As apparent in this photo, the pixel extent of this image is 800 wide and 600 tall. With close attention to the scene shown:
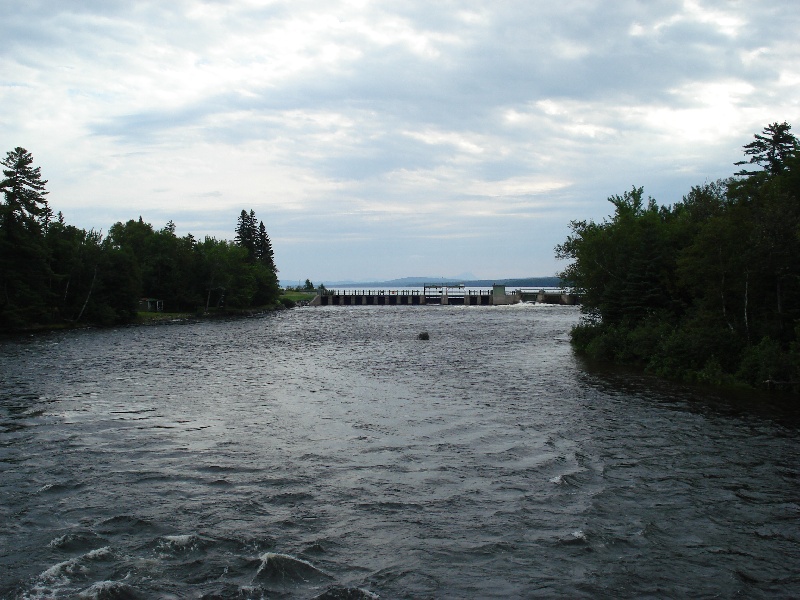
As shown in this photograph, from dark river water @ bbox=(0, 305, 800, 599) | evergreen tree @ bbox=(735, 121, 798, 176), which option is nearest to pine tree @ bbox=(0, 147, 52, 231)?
dark river water @ bbox=(0, 305, 800, 599)

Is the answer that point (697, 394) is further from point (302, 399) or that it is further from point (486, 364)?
point (302, 399)

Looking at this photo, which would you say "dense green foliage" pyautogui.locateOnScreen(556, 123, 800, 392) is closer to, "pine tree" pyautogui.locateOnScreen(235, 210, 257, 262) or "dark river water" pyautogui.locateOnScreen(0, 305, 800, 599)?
"dark river water" pyautogui.locateOnScreen(0, 305, 800, 599)

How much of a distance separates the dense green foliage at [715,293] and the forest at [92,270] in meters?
55.5

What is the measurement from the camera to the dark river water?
10.7 m

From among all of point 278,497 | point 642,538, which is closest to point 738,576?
point 642,538

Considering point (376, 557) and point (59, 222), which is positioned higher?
point (59, 222)

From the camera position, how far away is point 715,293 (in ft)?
100

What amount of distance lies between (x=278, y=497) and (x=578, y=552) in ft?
22.7

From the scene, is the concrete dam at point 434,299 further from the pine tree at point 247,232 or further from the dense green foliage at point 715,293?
the dense green foliage at point 715,293

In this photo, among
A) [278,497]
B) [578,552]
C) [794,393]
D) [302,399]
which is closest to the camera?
[578,552]

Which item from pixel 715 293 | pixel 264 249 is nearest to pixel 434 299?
pixel 264 249

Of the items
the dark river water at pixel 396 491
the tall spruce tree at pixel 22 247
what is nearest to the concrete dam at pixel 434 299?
the tall spruce tree at pixel 22 247

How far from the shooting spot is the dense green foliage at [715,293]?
27.4 m

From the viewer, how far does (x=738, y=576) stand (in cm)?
1068
